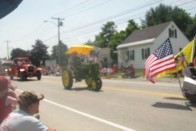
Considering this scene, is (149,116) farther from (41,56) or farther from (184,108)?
(41,56)

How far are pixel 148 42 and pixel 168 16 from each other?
81.9 ft

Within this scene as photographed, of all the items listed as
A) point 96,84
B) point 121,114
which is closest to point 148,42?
point 96,84

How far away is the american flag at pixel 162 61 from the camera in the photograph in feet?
49.3

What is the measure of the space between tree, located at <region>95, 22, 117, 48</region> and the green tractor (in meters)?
69.9

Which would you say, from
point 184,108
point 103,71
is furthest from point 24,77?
point 184,108

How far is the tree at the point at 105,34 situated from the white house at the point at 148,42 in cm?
3459

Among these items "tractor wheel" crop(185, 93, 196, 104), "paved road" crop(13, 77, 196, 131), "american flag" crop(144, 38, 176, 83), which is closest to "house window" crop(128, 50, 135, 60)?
"paved road" crop(13, 77, 196, 131)

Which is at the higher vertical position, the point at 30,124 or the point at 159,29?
the point at 159,29

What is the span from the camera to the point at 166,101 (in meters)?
15.1

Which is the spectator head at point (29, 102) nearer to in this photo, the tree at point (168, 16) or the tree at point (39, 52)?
the tree at point (168, 16)

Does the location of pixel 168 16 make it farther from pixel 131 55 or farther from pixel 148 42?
pixel 148 42

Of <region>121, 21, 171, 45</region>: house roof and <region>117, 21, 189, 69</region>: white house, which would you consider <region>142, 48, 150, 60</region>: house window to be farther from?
<region>121, 21, 171, 45</region>: house roof

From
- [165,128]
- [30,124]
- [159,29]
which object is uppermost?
[159,29]

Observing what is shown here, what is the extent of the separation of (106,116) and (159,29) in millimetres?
42409
